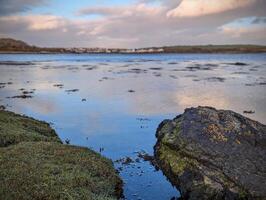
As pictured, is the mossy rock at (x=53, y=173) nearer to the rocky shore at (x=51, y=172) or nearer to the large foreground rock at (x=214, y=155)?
the rocky shore at (x=51, y=172)

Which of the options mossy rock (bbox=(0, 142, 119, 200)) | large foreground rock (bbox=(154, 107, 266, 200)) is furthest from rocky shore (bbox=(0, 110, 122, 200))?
large foreground rock (bbox=(154, 107, 266, 200))

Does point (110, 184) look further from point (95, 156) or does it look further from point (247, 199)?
point (247, 199)

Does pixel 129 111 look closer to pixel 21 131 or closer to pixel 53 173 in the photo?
pixel 21 131

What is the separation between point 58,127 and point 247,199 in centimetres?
1669

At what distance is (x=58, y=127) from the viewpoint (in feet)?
89.2

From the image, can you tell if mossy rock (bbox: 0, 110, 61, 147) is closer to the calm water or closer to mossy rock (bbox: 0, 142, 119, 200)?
mossy rock (bbox: 0, 142, 119, 200)

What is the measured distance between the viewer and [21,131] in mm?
20250

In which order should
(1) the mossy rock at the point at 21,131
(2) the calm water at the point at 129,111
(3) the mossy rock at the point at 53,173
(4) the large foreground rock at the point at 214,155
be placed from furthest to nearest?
(1) the mossy rock at the point at 21,131, (2) the calm water at the point at 129,111, (4) the large foreground rock at the point at 214,155, (3) the mossy rock at the point at 53,173

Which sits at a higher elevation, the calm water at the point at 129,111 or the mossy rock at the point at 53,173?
the mossy rock at the point at 53,173

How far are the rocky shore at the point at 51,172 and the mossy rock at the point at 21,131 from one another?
0.15 ft

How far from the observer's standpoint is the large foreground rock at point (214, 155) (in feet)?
45.0

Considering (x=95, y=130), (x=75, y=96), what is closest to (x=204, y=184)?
(x=95, y=130)

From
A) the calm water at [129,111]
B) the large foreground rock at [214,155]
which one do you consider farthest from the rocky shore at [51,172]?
the large foreground rock at [214,155]

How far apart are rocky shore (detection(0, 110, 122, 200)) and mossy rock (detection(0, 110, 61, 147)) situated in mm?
47
